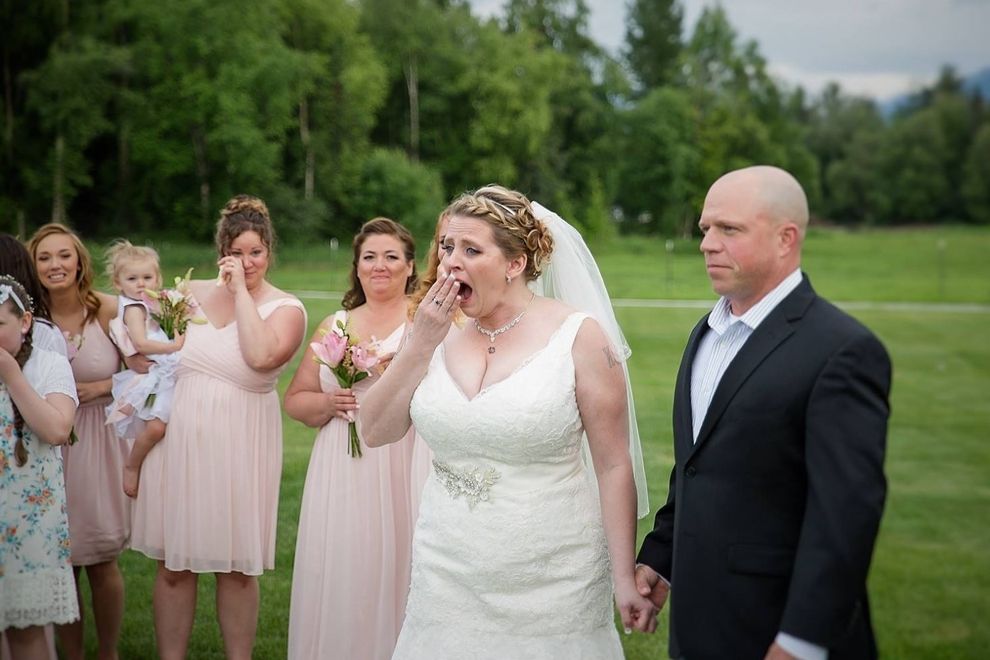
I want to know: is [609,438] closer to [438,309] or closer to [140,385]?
[438,309]

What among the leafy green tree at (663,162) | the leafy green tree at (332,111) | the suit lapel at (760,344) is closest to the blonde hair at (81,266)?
the suit lapel at (760,344)

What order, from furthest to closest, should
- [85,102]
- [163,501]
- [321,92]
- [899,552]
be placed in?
[321,92] < [85,102] < [899,552] < [163,501]

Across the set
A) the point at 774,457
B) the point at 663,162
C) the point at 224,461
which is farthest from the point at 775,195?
the point at 663,162

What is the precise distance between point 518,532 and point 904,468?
30.4ft

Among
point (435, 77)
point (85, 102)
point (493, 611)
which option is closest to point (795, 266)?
point (493, 611)

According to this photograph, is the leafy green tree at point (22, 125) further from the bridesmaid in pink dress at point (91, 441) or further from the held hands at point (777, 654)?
the held hands at point (777, 654)

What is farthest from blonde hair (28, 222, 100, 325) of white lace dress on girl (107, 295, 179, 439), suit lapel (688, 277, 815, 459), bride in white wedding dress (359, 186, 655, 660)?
suit lapel (688, 277, 815, 459)

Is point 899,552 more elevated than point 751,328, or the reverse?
point 751,328

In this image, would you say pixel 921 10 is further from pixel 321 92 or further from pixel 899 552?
pixel 899 552

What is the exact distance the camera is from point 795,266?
253cm

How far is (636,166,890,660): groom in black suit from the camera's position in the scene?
2285mm

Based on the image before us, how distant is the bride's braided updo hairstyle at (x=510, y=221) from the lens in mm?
3199

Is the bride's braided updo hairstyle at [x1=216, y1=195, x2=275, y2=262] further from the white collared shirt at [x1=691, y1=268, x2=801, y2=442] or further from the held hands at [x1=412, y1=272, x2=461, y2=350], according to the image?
the white collared shirt at [x1=691, y1=268, x2=801, y2=442]

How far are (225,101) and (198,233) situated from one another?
5.23m
